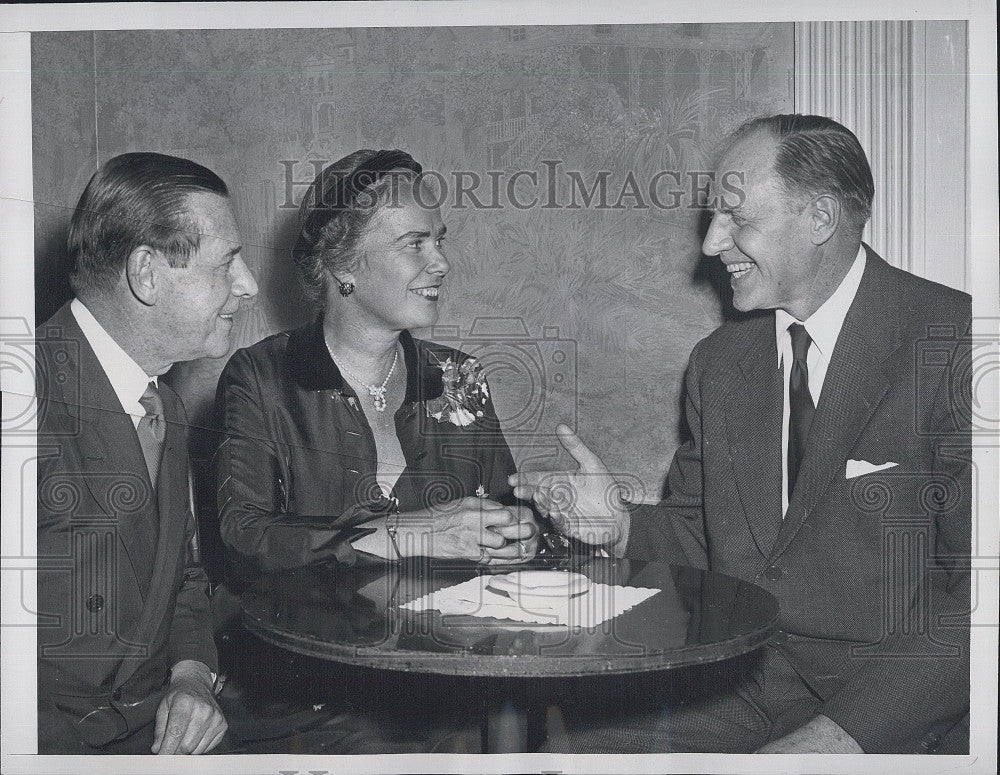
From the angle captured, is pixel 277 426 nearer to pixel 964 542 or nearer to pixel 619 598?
pixel 619 598

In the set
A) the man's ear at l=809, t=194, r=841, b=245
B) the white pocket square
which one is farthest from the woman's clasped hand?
the man's ear at l=809, t=194, r=841, b=245

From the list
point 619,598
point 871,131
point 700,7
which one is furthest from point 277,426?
point 871,131

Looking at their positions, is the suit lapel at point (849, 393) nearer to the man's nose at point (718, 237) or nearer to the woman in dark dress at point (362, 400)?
the man's nose at point (718, 237)

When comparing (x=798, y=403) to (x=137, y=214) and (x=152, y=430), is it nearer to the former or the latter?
(x=152, y=430)

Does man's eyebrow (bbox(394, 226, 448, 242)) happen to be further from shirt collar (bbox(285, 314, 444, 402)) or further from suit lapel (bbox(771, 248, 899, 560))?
suit lapel (bbox(771, 248, 899, 560))

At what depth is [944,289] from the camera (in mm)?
2715

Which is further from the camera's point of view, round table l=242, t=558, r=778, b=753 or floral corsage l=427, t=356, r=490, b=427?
floral corsage l=427, t=356, r=490, b=427

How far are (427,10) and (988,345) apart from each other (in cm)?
171

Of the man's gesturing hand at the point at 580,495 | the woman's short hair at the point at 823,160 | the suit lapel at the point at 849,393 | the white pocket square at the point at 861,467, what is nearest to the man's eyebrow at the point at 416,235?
the man's gesturing hand at the point at 580,495

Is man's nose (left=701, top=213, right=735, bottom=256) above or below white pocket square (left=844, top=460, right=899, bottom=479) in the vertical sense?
above

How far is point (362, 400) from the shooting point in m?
2.76

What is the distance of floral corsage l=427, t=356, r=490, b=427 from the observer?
2775 mm

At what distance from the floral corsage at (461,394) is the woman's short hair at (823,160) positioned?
0.94 m

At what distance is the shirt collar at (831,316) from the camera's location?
2.71 m
